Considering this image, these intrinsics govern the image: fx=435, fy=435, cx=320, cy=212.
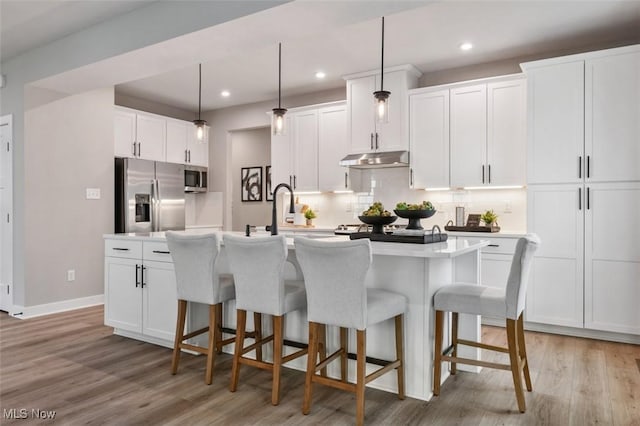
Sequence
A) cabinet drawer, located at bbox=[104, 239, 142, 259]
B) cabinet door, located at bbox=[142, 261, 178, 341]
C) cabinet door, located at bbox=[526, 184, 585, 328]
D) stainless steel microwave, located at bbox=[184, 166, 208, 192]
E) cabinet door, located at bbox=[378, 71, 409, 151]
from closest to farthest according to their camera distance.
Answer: cabinet door, located at bbox=[142, 261, 178, 341] < cabinet drawer, located at bbox=[104, 239, 142, 259] < cabinet door, located at bbox=[526, 184, 585, 328] < cabinet door, located at bbox=[378, 71, 409, 151] < stainless steel microwave, located at bbox=[184, 166, 208, 192]

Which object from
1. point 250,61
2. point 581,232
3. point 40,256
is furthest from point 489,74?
point 40,256

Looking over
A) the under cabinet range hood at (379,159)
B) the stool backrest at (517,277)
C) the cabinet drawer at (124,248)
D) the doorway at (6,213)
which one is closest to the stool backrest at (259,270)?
the stool backrest at (517,277)

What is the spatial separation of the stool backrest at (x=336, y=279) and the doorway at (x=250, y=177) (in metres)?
5.22

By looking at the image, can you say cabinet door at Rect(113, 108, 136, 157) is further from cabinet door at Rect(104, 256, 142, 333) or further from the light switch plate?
cabinet door at Rect(104, 256, 142, 333)

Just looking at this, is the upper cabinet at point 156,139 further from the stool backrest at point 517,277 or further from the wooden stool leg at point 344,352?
the stool backrest at point 517,277

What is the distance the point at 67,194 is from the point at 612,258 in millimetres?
5446

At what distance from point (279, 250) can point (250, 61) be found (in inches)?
117

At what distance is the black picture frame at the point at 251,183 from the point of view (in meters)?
7.75

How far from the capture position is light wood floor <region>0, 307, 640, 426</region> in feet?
7.52

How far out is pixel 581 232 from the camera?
3777 millimetres

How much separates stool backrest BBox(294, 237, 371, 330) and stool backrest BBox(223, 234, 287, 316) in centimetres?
19

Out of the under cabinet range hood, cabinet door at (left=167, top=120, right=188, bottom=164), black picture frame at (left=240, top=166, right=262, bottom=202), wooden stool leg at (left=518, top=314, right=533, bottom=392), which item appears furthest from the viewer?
black picture frame at (left=240, top=166, right=262, bottom=202)

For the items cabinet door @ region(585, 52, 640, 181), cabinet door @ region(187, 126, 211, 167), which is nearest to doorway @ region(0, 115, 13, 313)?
cabinet door @ region(187, 126, 211, 167)

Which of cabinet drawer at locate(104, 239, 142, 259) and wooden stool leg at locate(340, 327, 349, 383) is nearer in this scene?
wooden stool leg at locate(340, 327, 349, 383)
